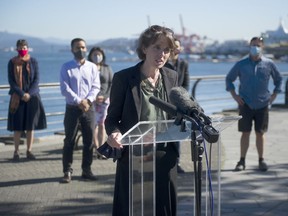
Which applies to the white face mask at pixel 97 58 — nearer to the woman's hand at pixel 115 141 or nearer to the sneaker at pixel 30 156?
the sneaker at pixel 30 156

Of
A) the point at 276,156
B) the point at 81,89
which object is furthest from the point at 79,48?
the point at 276,156

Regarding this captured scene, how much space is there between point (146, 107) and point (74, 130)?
12.9 feet

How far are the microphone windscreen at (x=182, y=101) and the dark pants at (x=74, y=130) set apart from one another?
459 cm

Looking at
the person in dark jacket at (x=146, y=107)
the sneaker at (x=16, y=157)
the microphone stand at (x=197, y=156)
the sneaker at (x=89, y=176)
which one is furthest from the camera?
the sneaker at (x=16, y=157)

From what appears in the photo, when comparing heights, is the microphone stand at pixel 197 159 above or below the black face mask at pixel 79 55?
below

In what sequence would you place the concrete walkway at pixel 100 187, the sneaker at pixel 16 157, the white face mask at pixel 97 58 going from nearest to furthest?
the concrete walkway at pixel 100 187
the white face mask at pixel 97 58
the sneaker at pixel 16 157

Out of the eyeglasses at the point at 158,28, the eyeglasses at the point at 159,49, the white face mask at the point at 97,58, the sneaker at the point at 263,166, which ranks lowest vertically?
the sneaker at the point at 263,166

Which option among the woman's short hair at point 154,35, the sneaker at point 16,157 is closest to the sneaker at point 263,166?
the sneaker at point 16,157

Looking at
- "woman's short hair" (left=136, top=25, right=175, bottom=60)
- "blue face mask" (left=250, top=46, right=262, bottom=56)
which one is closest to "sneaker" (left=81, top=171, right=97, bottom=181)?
"blue face mask" (left=250, top=46, right=262, bottom=56)

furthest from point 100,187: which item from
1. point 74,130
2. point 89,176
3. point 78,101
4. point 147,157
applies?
point 147,157

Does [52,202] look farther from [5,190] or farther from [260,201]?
[260,201]

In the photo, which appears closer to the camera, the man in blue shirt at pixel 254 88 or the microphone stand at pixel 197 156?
the microphone stand at pixel 197 156

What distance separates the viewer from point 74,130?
8023 millimetres

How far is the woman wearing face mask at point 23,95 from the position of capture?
9445 mm
